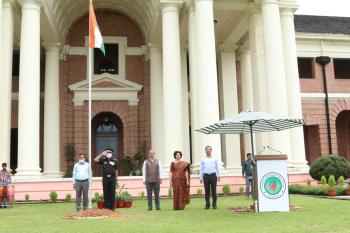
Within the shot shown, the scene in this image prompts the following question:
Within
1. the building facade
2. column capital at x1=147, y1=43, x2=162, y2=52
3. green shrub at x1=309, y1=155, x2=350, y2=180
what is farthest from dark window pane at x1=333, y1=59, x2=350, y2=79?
green shrub at x1=309, y1=155, x2=350, y2=180

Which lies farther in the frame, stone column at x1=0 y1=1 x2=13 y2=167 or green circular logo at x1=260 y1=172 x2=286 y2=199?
stone column at x1=0 y1=1 x2=13 y2=167

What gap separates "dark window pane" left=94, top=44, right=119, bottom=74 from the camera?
28.3m

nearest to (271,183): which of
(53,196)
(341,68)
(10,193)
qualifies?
(53,196)

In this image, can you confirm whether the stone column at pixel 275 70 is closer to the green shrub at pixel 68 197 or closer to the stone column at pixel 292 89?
the stone column at pixel 292 89

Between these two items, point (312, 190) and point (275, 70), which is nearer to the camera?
point (312, 190)

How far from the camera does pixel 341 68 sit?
31828 millimetres

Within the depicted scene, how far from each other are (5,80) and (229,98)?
13.2 meters

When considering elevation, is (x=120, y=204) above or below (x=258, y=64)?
below

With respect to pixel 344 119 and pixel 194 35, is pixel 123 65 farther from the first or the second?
pixel 344 119

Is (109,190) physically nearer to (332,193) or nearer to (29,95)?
(332,193)

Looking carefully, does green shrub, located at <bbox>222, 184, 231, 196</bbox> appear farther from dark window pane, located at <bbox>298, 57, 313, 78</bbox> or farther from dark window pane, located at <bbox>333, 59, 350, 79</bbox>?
dark window pane, located at <bbox>333, 59, 350, 79</bbox>

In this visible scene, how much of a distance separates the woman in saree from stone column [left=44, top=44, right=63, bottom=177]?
45.4 ft

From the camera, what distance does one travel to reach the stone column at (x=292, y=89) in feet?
70.7

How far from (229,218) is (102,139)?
62.5 feet
